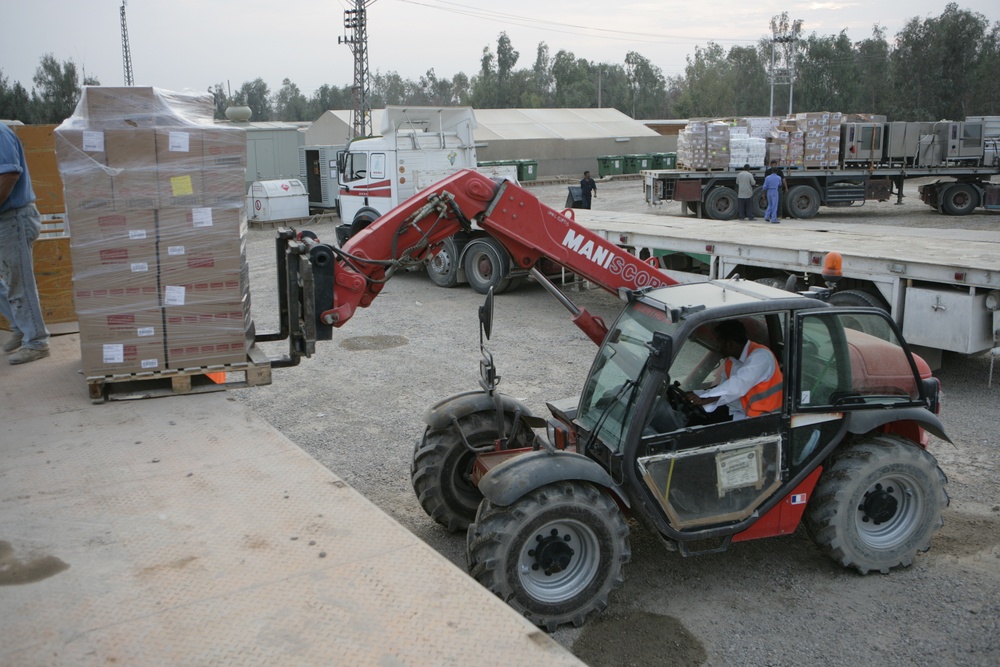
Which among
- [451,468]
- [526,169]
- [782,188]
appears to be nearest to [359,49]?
[526,169]

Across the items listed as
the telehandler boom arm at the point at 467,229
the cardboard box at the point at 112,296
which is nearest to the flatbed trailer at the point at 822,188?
the telehandler boom arm at the point at 467,229

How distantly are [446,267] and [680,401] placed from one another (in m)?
10.5

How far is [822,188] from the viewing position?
2230cm

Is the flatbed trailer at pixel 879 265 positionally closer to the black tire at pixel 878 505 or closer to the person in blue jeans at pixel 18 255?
the black tire at pixel 878 505

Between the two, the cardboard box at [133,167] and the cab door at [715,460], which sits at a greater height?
the cardboard box at [133,167]

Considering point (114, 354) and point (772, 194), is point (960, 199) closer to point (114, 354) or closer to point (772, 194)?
point (772, 194)

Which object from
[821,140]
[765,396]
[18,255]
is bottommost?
[765,396]

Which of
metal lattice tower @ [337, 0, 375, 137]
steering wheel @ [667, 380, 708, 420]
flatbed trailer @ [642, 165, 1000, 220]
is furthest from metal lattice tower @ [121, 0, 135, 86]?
steering wheel @ [667, 380, 708, 420]

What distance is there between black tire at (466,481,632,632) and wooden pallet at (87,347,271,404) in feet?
7.23

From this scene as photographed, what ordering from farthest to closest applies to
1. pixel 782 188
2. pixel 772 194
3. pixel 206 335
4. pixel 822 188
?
1. pixel 822 188
2. pixel 782 188
3. pixel 772 194
4. pixel 206 335

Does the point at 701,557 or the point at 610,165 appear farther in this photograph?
the point at 610,165

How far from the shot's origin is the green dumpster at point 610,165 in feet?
133

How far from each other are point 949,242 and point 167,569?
10.2 m

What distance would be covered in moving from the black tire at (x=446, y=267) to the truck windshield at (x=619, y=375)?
987 cm
